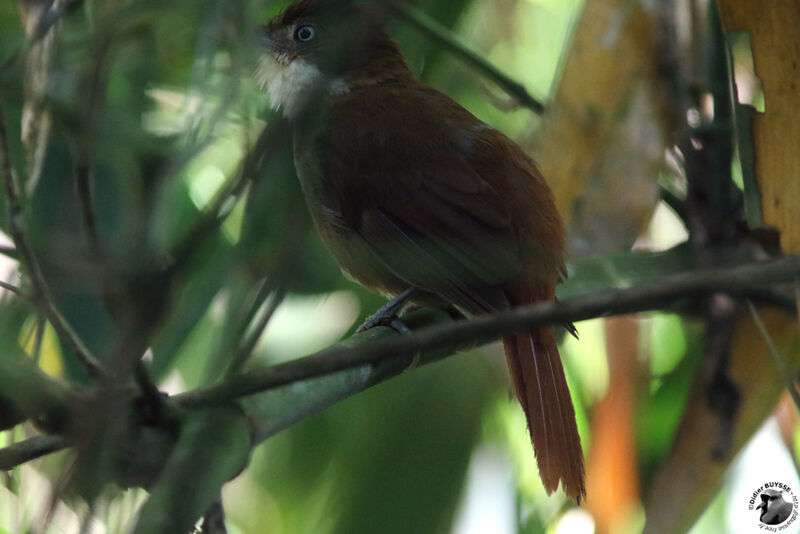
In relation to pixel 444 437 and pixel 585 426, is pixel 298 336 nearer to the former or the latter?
pixel 444 437

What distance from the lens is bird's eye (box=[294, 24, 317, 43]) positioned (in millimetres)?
3713

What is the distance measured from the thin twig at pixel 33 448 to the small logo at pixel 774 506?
6.77 ft

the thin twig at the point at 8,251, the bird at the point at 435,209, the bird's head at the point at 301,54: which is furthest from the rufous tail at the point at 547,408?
the thin twig at the point at 8,251

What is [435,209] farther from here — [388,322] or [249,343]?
[249,343]

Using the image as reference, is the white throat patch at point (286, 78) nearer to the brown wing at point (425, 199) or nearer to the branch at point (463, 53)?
the brown wing at point (425, 199)

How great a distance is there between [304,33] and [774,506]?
2151mm

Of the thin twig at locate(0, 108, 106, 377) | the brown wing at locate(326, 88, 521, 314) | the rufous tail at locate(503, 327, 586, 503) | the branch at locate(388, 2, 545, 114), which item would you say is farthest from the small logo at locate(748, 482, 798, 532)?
the thin twig at locate(0, 108, 106, 377)

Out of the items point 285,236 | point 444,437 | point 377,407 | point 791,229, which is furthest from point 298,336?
point 285,236

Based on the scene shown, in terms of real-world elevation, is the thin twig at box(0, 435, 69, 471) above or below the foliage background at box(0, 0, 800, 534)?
below

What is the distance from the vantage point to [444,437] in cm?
323

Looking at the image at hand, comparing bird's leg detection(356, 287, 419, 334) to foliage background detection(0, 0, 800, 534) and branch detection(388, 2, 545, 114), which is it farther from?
branch detection(388, 2, 545, 114)

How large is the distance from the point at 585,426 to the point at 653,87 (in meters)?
1.16

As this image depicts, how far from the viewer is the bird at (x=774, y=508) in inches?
116

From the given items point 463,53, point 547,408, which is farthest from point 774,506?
point 463,53
